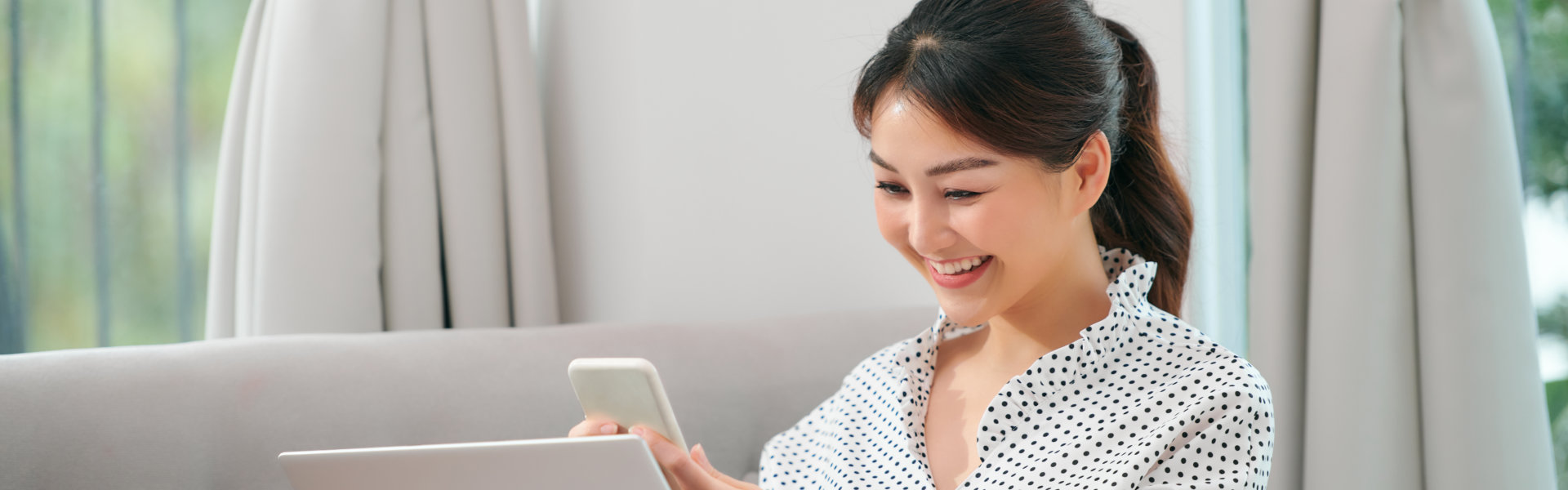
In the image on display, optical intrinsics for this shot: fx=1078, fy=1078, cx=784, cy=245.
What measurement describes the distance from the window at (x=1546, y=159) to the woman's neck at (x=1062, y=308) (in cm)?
69

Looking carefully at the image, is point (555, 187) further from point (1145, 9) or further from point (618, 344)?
point (1145, 9)

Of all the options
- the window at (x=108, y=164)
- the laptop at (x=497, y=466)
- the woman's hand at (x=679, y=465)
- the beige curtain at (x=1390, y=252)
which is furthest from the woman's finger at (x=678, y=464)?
the window at (x=108, y=164)

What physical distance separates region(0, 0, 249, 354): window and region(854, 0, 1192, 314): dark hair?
1.43 m

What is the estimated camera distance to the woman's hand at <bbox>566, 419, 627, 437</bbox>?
899 millimetres

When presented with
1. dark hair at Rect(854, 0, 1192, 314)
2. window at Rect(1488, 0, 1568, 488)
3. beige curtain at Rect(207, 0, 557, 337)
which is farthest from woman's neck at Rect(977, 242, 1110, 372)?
beige curtain at Rect(207, 0, 557, 337)

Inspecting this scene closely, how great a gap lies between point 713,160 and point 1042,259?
Answer: 90 cm

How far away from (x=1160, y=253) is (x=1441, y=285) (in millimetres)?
354

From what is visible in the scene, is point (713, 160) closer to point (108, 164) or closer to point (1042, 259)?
point (1042, 259)

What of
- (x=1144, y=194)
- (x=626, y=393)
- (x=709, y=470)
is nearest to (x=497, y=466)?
(x=626, y=393)

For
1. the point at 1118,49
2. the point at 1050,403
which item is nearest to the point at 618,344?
the point at 1050,403

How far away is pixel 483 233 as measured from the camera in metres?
1.76

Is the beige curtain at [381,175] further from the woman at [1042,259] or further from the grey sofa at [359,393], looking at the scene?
the woman at [1042,259]

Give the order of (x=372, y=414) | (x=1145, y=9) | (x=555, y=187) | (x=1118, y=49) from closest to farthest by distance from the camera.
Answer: (x=1118, y=49), (x=372, y=414), (x=1145, y=9), (x=555, y=187)

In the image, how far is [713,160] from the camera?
1.79 meters
